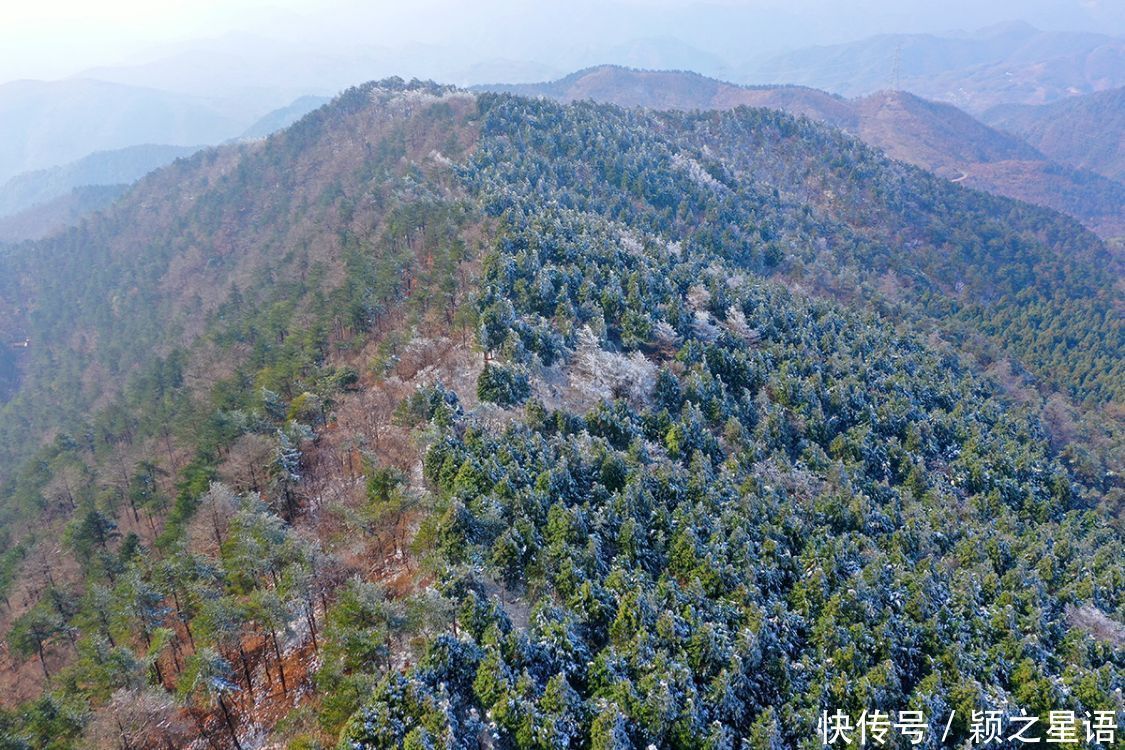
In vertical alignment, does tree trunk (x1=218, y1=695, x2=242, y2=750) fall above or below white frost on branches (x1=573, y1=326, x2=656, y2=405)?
below

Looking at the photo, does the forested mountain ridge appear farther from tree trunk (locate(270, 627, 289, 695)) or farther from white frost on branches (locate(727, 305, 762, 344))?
white frost on branches (locate(727, 305, 762, 344))

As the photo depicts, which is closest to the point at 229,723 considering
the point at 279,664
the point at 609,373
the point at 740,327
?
the point at 279,664

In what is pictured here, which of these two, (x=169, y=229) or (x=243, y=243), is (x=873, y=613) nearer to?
(x=243, y=243)

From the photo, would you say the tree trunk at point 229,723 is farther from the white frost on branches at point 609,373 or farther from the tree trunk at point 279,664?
the white frost on branches at point 609,373

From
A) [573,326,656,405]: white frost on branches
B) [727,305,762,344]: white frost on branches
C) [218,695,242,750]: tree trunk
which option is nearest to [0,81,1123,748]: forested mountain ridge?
[218,695,242,750]: tree trunk

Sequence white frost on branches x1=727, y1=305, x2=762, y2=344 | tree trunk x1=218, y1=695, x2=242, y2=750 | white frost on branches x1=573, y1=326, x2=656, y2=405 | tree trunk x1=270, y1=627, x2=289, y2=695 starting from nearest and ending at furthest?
1. tree trunk x1=218, y1=695, x2=242, y2=750
2. tree trunk x1=270, y1=627, x2=289, y2=695
3. white frost on branches x1=573, y1=326, x2=656, y2=405
4. white frost on branches x1=727, y1=305, x2=762, y2=344

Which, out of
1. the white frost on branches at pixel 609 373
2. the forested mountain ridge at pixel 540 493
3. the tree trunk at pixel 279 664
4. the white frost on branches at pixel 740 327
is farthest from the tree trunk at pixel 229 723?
the white frost on branches at pixel 740 327

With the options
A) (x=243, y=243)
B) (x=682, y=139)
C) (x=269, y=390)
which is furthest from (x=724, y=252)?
(x=243, y=243)

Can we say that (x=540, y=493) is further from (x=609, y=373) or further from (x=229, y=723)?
(x=609, y=373)
